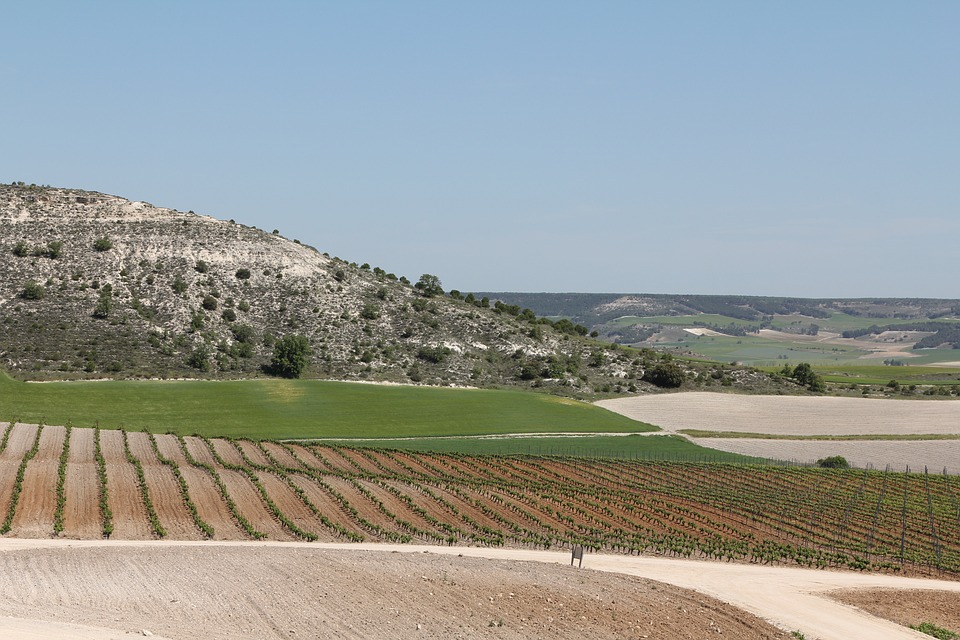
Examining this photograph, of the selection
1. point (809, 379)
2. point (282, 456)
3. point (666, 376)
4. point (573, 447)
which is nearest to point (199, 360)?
point (282, 456)

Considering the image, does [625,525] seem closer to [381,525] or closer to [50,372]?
[381,525]

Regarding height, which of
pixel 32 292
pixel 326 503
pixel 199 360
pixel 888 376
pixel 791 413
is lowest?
pixel 326 503

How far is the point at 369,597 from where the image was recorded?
34.0m

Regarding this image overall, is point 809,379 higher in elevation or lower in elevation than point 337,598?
higher

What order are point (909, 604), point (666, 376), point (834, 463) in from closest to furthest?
point (909, 604), point (834, 463), point (666, 376)

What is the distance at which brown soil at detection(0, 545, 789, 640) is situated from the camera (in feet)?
100

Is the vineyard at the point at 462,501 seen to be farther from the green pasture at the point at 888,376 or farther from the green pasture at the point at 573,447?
the green pasture at the point at 888,376

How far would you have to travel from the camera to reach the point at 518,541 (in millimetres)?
51781

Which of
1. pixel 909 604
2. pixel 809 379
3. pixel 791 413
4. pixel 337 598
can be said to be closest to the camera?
pixel 337 598

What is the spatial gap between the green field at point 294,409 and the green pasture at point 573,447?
3687 millimetres

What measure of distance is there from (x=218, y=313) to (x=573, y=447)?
6108cm

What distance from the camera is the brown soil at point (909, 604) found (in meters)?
38.5

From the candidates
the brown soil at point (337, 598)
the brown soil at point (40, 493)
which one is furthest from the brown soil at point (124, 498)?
the brown soil at point (337, 598)

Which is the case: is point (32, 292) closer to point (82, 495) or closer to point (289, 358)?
point (289, 358)
